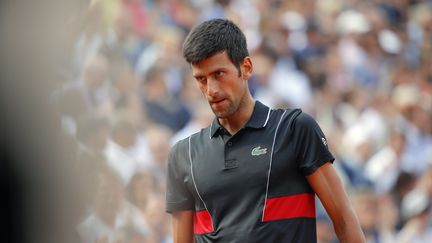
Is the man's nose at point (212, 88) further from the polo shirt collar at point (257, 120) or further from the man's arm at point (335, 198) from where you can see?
the man's arm at point (335, 198)

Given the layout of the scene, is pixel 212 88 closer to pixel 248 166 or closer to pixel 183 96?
pixel 248 166

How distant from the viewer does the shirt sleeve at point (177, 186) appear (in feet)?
8.64

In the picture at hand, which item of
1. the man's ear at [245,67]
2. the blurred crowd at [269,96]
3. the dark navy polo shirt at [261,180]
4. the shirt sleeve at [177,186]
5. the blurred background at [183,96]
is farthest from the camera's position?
the blurred crowd at [269,96]

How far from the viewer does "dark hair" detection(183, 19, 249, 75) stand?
97.2 inches

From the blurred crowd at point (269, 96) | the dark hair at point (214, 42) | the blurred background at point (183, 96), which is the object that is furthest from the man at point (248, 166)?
the blurred crowd at point (269, 96)

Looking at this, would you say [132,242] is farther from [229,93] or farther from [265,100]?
[229,93]

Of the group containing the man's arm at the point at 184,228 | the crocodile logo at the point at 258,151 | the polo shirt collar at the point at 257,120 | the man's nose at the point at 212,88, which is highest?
the man's nose at the point at 212,88

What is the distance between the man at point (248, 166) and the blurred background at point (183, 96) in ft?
6.13

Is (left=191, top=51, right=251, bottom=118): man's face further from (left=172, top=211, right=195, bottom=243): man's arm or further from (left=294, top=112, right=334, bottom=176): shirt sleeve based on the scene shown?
(left=172, top=211, right=195, bottom=243): man's arm

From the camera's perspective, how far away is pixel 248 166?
2441 millimetres

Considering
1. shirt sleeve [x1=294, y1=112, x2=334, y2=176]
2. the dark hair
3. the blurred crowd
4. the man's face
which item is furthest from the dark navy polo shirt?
the blurred crowd

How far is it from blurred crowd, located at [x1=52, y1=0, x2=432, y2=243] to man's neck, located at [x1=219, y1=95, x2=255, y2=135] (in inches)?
88.4

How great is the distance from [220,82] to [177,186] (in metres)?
0.45

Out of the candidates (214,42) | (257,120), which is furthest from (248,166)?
(214,42)
